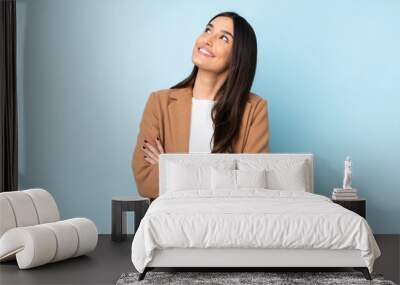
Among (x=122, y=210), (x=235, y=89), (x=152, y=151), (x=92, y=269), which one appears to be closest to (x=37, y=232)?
(x=92, y=269)

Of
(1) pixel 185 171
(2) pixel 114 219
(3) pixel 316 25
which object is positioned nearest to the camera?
(1) pixel 185 171

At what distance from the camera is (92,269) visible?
5.36m

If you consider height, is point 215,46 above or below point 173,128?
above

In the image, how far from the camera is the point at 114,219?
672cm

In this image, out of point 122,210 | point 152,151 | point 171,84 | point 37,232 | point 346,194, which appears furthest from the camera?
point 171,84

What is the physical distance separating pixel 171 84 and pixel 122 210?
145 cm

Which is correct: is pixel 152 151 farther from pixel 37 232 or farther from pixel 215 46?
pixel 37 232

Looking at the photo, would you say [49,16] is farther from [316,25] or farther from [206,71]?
[316,25]

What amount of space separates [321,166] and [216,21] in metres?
1.82

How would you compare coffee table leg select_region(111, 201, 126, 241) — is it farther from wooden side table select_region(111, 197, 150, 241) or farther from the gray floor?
the gray floor

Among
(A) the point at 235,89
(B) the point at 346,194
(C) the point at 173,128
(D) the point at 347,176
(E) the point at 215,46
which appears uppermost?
(E) the point at 215,46

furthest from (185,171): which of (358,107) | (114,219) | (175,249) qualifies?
(358,107)

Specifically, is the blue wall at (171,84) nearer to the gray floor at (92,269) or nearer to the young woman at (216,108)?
the young woman at (216,108)

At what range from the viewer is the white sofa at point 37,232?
5.27m
